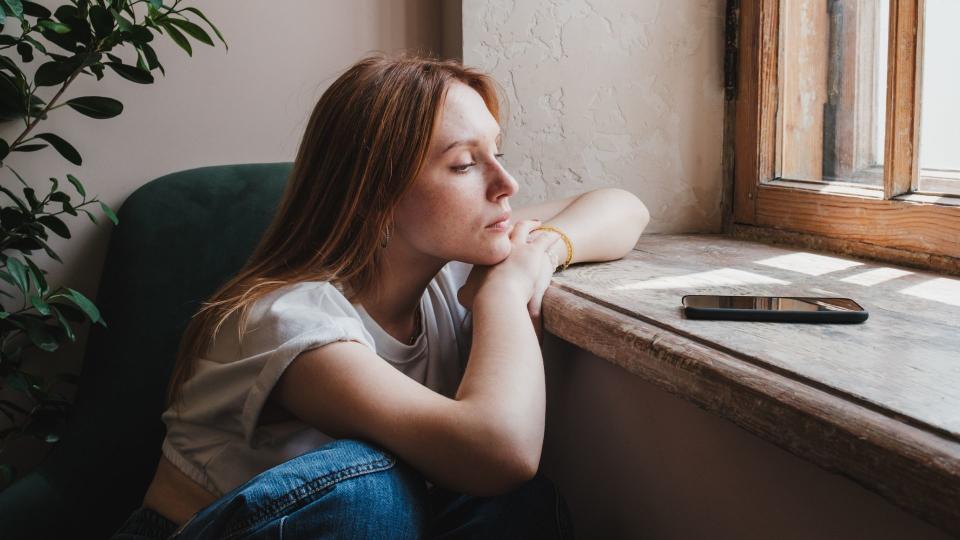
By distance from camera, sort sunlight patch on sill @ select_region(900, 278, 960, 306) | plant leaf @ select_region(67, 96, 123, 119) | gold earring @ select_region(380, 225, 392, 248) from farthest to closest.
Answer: plant leaf @ select_region(67, 96, 123, 119) < gold earring @ select_region(380, 225, 392, 248) < sunlight patch on sill @ select_region(900, 278, 960, 306)

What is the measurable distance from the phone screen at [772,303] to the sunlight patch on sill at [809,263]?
0.95 feet

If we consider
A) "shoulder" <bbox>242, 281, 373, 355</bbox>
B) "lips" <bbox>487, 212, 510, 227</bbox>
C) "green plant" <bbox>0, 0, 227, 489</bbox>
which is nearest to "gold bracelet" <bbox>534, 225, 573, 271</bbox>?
"lips" <bbox>487, 212, 510, 227</bbox>

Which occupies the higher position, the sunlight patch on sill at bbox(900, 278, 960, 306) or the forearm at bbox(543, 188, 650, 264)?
the forearm at bbox(543, 188, 650, 264)

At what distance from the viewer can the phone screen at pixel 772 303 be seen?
0.90 meters

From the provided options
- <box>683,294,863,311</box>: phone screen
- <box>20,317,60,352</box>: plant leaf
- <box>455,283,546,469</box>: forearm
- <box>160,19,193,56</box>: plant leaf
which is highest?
<box>160,19,193,56</box>: plant leaf

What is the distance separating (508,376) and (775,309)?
33cm

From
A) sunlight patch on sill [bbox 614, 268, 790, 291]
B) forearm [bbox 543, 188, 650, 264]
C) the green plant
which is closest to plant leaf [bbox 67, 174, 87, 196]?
the green plant

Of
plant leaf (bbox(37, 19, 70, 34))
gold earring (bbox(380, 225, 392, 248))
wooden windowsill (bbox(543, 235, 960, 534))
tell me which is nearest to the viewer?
wooden windowsill (bbox(543, 235, 960, 534))

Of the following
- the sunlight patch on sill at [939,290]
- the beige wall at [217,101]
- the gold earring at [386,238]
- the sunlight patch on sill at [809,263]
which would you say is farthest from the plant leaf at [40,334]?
the sunlight patch on sill at [939,290]

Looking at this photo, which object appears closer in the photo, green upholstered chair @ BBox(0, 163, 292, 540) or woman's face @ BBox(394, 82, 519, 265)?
woman's face @ BBox(394, 82, 519, 265)

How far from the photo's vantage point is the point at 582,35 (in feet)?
5.20

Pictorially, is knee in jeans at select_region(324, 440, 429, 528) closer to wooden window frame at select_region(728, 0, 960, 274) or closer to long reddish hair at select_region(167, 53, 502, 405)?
long reddish hair at select_region(167, 53, 502, 405)

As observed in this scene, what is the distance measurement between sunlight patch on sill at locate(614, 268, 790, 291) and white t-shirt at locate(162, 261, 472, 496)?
0.38 metres

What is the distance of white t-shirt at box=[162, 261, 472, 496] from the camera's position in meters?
0.93
